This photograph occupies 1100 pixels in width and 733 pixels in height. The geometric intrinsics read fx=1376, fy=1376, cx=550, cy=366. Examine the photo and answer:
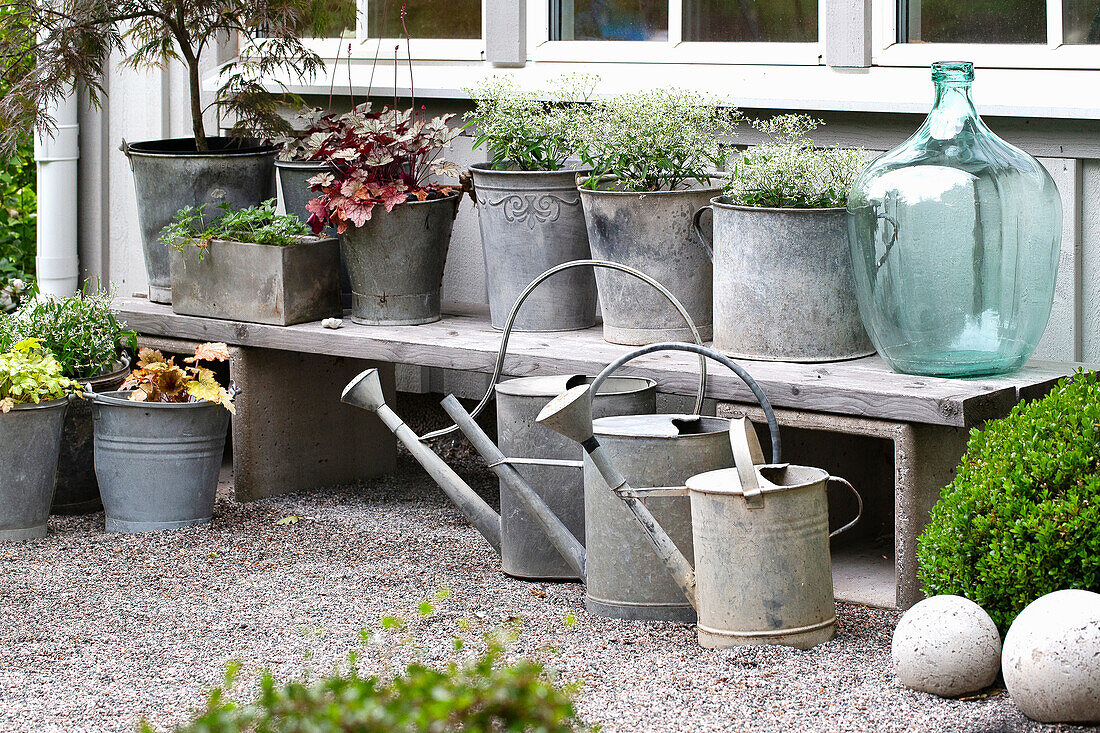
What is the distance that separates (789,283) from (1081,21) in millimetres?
1119

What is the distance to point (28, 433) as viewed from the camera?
4.08m

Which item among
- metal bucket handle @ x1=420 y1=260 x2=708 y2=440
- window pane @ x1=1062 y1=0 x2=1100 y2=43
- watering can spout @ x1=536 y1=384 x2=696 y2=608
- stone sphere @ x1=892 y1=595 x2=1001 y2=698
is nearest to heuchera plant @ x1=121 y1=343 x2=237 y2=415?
metal bucket handle @ x1=420 y1=260 x2=708 y2=440

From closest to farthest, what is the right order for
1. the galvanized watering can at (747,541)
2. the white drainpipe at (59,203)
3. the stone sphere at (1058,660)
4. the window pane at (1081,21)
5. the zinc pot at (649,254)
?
the stone sphere at (1058,660) → the galvanized watering can at (747,541) → the window pane at (1081,21) → the zinc pot at (649,254) → the white drainpipe at (59,203)

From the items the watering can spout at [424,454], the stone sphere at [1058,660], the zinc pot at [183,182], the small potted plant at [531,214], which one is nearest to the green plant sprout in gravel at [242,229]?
the zinc pot at [183,182]

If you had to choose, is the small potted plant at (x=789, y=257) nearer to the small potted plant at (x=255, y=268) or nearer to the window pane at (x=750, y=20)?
the window pane at (x=750, y=20)

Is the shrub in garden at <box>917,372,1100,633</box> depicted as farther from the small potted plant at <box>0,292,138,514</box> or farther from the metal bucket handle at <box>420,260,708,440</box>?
the small potted plant at <box>0,292,138,514</box>

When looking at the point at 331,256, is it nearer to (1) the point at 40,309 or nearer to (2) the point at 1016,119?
(1) the point at 40,309

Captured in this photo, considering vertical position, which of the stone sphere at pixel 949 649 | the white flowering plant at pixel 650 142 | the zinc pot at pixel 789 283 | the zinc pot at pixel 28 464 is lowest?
the stone sphere at pixel 949 649

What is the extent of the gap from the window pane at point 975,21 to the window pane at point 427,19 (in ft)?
5.49

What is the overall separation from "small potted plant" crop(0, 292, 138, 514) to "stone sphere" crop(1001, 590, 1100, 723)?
293 centimetres

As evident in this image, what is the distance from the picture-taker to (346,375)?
15.9 feet

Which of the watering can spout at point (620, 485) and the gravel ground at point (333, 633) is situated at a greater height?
the watering can spout at point (620, 485)

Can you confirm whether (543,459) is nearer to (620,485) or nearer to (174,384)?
(620,485)

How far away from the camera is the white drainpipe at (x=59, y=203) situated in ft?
19.1
